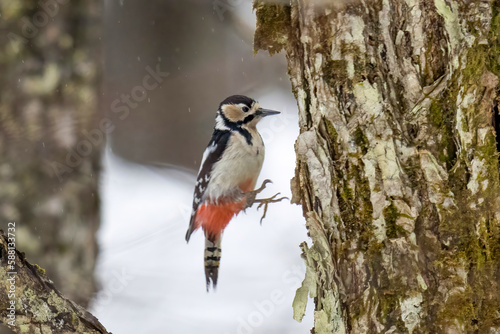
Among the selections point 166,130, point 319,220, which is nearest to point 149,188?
point 166,130

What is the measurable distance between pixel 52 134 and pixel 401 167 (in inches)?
92.1

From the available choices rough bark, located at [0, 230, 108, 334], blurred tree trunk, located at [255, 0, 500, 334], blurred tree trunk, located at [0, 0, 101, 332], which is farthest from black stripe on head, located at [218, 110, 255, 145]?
rough bark, located at [0, 230, 108, 334]

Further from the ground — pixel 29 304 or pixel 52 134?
pixel 52 134

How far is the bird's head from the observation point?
113 inches

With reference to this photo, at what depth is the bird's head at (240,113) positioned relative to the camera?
288 centimetres

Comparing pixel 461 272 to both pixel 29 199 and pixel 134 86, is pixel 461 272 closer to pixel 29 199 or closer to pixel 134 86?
pixel 29 199

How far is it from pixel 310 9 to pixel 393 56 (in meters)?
0.26

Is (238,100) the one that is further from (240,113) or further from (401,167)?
(401,167)

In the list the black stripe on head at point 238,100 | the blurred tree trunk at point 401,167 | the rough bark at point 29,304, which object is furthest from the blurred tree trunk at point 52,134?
the blurred tree trunk at point 401,167

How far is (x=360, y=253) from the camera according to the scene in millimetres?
1421

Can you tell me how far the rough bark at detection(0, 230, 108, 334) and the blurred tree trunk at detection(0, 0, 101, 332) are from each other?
1.79m

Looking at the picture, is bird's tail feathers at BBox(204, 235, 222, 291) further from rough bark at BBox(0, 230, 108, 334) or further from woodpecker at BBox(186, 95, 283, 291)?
rough bark at BBox(0, 230, 108, 334)

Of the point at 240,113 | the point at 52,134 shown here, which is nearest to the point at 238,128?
the point at 240,113

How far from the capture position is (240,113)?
2.88 metres
